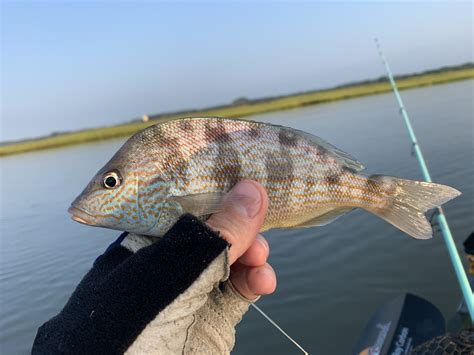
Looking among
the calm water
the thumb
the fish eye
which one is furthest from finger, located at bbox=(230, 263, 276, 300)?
the calm water

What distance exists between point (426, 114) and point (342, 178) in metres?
29.4

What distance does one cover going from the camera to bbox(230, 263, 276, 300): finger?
3.02m

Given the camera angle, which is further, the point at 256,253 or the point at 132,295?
the point at 256,253

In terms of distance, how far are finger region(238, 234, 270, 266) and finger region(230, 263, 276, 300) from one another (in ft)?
0.21

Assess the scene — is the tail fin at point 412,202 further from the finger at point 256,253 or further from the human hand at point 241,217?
the human hand at point 241,217

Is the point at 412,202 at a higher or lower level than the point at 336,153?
lower

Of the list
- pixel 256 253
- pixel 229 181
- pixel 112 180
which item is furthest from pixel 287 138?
pixel 112 180

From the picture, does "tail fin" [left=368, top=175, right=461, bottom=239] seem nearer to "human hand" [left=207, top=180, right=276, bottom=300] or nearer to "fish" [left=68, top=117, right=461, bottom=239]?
"fish" [left=68, top=117, right=461, bottom=239]

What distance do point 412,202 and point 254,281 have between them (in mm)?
1436

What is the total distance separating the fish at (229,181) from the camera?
2.44 m

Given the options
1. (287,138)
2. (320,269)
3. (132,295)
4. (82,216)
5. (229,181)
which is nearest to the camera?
(132,295)

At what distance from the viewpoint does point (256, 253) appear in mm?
2973

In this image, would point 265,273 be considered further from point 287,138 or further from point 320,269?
point 320,269

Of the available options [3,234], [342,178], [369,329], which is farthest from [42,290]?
[342,178]
